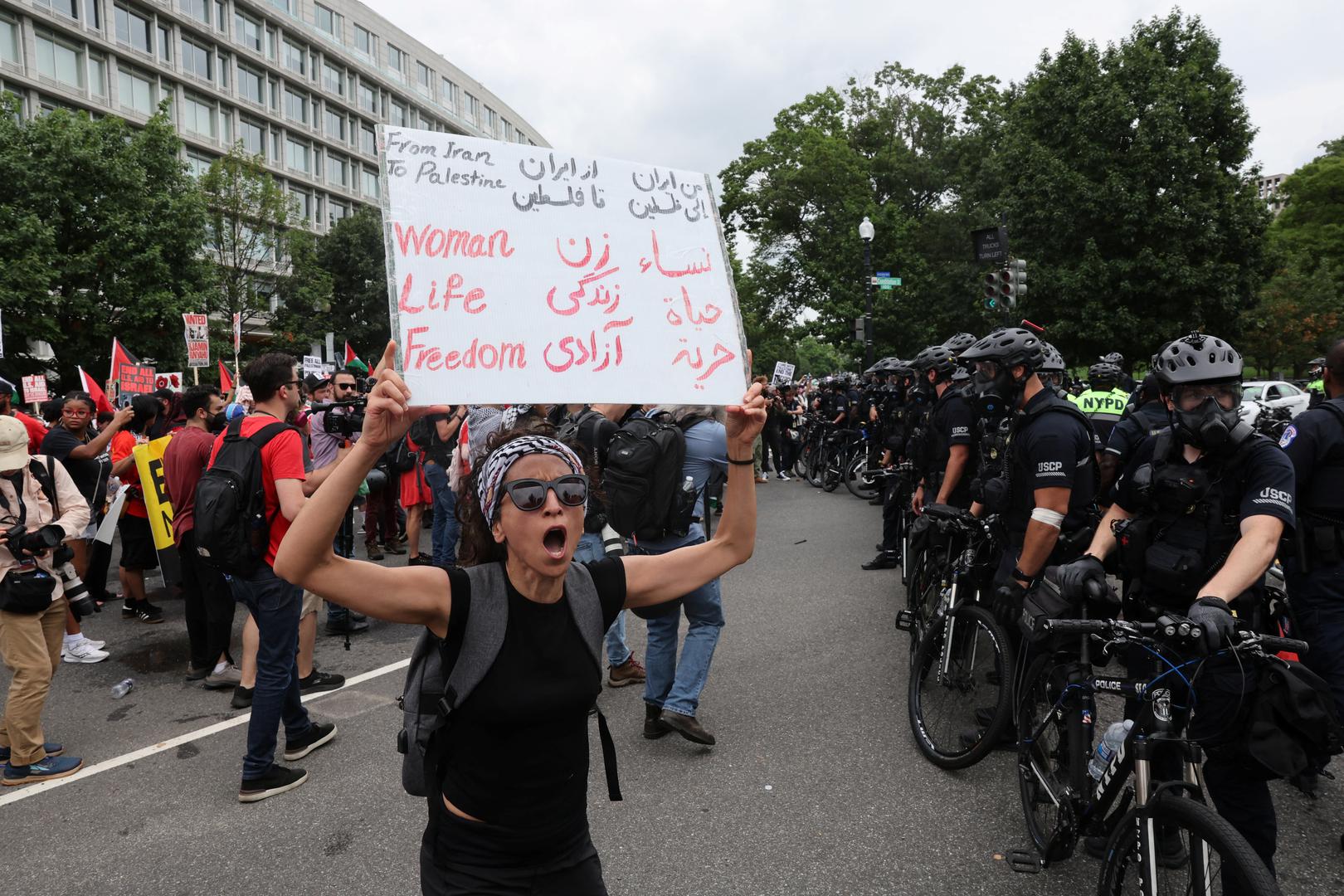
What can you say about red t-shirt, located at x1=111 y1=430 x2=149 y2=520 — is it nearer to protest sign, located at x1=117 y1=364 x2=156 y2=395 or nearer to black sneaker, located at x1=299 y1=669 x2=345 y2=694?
black sneaker, located at x1=299 y1=669 x2=345 y2=694

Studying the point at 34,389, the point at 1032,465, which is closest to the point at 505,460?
the point at 1032,465

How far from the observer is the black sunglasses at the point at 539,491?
191cm

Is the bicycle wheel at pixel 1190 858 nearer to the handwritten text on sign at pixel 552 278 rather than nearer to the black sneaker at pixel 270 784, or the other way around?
the handwritten text on sign at pixel 552 278

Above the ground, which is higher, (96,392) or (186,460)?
(96,392)

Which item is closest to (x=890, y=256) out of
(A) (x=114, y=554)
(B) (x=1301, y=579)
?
(A) (x=114, y=554)

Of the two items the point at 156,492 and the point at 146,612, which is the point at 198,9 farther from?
the point at 156,492

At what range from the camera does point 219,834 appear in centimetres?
356

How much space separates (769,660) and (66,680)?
16.1 feet

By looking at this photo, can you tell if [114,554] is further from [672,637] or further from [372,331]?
[372,331]

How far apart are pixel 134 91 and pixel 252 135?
780cm

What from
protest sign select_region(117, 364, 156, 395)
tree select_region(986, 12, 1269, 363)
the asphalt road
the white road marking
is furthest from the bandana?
tree select_region(986, 12, 1269, 363)

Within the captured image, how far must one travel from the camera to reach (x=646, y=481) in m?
4.49

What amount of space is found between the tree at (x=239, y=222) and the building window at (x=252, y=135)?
18622 mm

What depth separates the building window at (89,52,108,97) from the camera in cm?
3788
